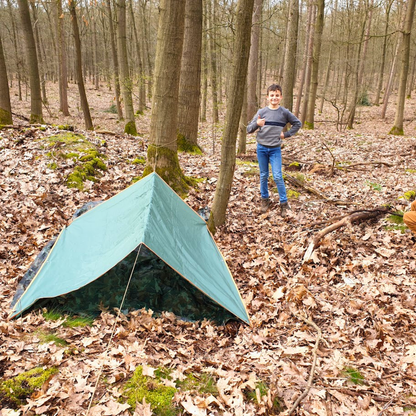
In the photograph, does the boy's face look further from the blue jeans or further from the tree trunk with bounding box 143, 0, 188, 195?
the tree trunk with bounding box 143, 0, 188, 195

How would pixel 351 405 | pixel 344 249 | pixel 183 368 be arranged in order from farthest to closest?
pixel 344 249 → pixel 183 368 → pixel 351 405

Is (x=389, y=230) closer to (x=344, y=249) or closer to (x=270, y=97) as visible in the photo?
(x=344, y=249)

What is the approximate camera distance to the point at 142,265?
4055 mm

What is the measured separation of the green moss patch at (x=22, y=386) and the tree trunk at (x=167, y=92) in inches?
142

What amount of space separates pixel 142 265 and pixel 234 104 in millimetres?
2652

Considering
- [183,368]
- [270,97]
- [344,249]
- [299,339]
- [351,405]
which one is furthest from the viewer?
[270,97]

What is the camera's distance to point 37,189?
6.09 metres

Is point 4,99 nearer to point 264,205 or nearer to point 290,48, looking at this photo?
point 264,205

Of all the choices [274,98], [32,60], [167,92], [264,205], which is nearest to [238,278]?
[264,205]

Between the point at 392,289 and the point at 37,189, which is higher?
the point at 37,189

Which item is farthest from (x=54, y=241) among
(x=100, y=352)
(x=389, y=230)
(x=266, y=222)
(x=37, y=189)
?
(x=389, y=230)

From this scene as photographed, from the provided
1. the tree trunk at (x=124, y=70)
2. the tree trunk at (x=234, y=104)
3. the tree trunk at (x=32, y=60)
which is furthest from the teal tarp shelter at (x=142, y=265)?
the tree trunk at (x=124, y=70)

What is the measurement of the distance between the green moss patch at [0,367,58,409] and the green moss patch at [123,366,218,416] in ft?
2.12

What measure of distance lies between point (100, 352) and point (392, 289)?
3318 millimetres
